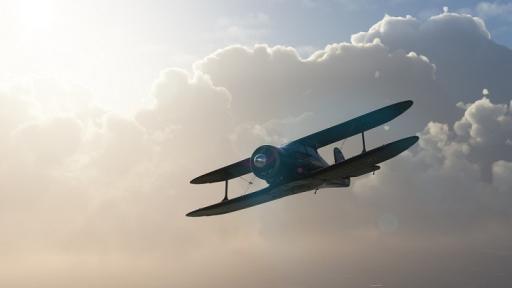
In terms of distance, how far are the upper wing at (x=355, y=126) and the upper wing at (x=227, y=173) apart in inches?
163

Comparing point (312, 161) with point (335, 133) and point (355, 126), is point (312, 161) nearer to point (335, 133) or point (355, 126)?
point (335, 133)

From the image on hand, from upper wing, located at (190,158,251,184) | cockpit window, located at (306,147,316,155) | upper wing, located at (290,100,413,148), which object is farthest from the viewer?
upper wing, located at (190,158,251,184)

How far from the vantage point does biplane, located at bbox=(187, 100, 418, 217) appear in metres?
20.2

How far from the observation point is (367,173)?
2344 centimetres

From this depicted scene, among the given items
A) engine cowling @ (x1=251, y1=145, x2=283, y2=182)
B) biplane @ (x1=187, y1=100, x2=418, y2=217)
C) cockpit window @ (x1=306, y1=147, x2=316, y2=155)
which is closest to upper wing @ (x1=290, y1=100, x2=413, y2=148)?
biplane @ (x1=187, y1=100, x2=418, y2=217)

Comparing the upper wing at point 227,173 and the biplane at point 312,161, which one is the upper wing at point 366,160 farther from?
the upper wing at point 227,173

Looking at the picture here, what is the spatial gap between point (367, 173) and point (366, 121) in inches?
118

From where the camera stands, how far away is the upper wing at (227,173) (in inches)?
1038

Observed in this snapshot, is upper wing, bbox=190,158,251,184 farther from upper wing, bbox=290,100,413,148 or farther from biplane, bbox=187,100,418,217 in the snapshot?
upper wing, bbox=290,100,413,148

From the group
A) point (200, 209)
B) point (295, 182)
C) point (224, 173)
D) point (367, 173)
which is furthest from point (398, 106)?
point (200, 209)

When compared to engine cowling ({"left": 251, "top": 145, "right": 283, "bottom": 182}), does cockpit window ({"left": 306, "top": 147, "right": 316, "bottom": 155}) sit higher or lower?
higher

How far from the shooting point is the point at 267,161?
2178cm

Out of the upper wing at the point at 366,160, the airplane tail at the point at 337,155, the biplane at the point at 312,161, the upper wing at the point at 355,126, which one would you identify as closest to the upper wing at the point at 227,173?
the biplane at the point at 312,161

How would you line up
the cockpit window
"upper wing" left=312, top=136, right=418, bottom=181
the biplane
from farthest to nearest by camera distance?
the cockpit window, the biplane, "upper wing" left=312, top=136, right=418, bottom=181
